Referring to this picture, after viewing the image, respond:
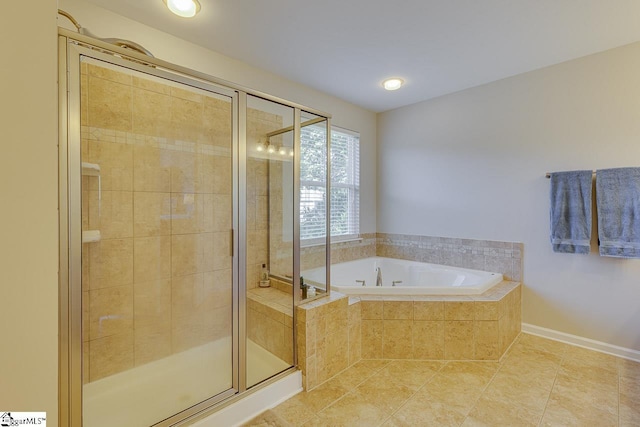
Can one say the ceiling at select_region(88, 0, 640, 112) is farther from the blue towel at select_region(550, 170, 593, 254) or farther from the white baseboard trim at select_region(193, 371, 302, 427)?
the white baseboard trim at select_region(193, 371, 302, 427)

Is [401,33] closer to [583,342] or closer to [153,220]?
[153,220]

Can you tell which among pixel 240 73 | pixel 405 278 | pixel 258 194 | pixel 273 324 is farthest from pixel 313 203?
pixel 405 278

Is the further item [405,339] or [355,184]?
[355,184]

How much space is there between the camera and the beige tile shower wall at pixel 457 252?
112 inches

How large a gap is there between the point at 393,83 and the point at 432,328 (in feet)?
7.66

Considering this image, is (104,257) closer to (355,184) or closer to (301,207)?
(301,207)

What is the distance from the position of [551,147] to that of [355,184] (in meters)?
1.98

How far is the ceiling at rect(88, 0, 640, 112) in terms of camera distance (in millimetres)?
1831

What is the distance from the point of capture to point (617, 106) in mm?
2305

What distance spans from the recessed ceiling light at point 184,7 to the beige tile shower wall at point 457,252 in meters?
3.03

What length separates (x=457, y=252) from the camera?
318cm
